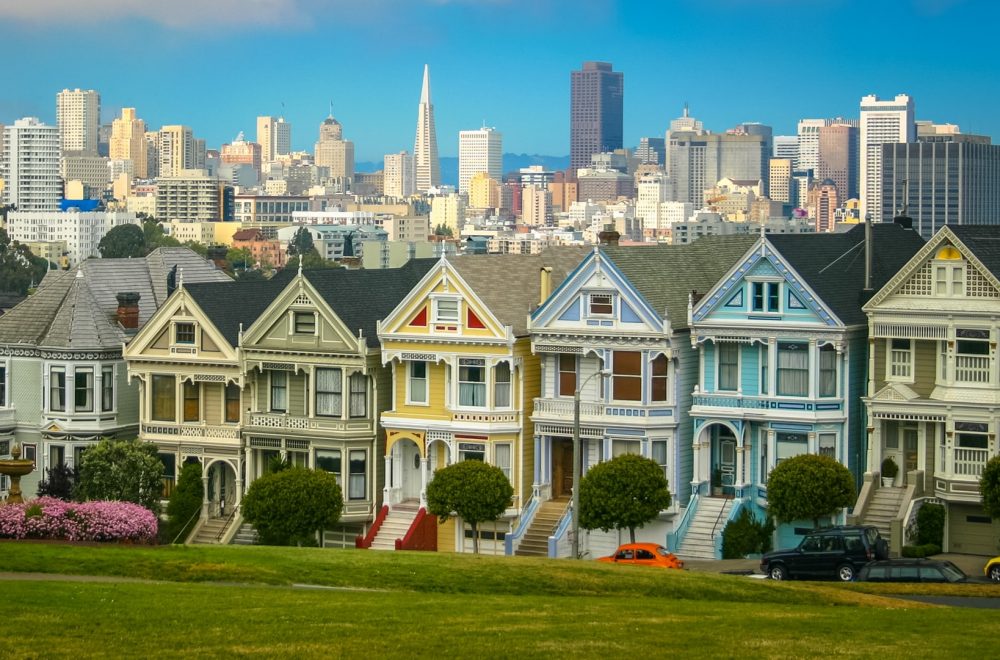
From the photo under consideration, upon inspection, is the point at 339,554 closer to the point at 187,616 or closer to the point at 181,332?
the point at 187,616

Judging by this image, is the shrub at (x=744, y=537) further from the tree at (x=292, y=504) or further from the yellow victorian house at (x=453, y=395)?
the tree at (x=292, y=504)

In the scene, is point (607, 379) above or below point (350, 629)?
above

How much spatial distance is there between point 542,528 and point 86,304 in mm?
16109

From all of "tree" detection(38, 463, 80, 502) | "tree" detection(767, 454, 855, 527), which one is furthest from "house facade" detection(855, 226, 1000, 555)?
"tree" detection(38, 463, 80, 502)

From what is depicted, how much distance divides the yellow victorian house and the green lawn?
38.4 feet

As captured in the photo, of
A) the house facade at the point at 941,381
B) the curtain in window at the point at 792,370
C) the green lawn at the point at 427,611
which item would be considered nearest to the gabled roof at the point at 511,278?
the curtain in window at the point at 792,370

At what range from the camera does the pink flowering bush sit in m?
43.8

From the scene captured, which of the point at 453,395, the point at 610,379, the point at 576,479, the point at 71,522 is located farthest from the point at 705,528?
the point at 71,522

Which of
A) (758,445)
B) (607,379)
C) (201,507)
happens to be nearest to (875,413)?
(758,445)

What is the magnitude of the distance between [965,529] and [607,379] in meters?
9.35

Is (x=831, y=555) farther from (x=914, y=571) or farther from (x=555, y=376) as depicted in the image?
(x=555, y=376)

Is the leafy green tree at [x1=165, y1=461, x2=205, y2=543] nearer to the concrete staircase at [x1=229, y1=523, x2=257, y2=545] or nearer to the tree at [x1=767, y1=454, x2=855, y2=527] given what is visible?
the concrete staircase at [x1=229, y1=523, x2=257, y2=545]

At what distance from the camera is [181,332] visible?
58375 mm

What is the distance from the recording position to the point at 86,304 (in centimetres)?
6056
